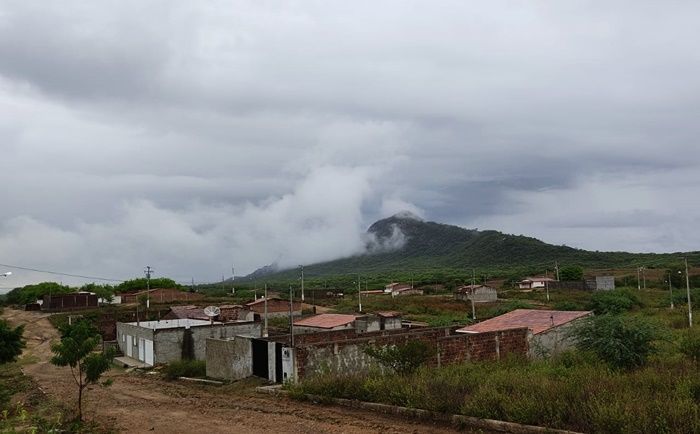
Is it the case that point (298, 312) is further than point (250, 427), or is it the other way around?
point (298, 312)

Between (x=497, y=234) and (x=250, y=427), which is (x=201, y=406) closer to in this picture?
(x=250, y=427)

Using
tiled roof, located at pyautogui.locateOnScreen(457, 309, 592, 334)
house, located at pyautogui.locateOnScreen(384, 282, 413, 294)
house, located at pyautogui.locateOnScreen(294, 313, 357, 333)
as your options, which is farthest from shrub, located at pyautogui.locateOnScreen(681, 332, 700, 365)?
house, located at pyautogui.locateOnScreen(384, 282, 413, 294)

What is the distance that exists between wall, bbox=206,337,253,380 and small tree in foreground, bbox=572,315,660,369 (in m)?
12.5

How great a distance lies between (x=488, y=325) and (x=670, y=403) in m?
18.0

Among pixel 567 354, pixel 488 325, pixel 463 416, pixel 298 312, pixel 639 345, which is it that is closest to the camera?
pixel 463 416

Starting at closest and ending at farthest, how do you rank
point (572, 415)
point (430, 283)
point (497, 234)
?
point (572, 415) < point (430, 283) < point (497, 234)

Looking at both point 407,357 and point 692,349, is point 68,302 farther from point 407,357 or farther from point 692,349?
point 692,349

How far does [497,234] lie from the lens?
17925cm

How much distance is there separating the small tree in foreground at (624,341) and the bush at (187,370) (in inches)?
662

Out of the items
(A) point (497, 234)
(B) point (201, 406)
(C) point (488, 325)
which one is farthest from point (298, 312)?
(A) point (497, 234)

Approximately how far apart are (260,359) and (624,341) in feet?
41.7

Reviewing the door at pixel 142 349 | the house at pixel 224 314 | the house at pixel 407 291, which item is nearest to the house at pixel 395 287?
the house at pixel 407 291

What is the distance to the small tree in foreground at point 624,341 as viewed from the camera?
17.0 metres

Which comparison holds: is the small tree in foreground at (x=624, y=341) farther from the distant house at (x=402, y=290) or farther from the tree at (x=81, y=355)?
the distant house at (x=402, y=290)
